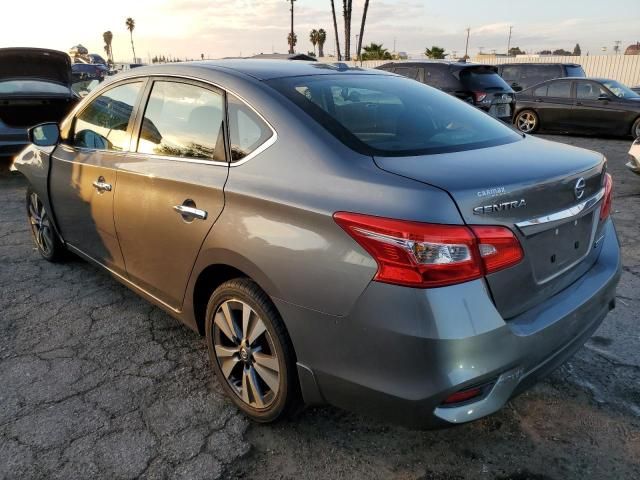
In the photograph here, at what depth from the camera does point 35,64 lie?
8.52 metres

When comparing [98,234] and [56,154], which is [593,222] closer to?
[98,234]

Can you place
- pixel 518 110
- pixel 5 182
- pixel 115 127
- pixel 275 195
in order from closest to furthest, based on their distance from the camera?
1. pixel 275 195
2. pixel 115 127
3. pixel 5 182
4. pixel 518 110

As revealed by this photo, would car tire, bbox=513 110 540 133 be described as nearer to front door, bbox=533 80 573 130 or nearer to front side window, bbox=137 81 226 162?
front door, bbox=533 80 573 130

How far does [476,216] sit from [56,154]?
3.20 meters

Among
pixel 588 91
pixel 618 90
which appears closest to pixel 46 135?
pixel 588 91

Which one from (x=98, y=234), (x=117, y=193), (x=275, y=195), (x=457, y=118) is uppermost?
(x=457, y=118)

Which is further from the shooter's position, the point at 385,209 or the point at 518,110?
the point at 518,110

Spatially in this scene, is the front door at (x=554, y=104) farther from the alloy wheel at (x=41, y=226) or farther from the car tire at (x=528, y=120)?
the alloy wheel at (x=41, y=226)

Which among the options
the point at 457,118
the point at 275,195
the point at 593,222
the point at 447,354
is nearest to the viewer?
the point at 447,354

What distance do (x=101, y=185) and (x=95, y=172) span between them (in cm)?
14

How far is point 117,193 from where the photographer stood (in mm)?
3004

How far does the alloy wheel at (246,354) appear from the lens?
89.0 inches

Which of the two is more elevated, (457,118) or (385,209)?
(457,118)

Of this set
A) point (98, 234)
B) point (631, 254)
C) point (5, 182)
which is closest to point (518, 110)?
point (631, 254)
